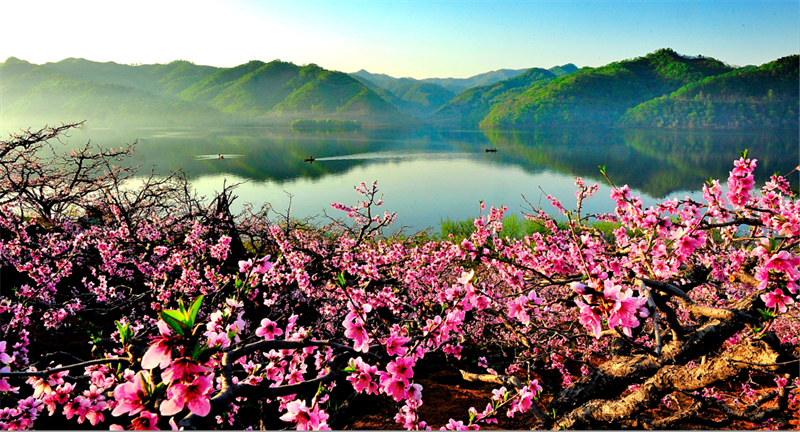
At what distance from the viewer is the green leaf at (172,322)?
50.8 inches

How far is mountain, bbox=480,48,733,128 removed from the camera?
12169 centimetres

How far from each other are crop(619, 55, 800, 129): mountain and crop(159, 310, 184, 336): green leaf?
132 metres

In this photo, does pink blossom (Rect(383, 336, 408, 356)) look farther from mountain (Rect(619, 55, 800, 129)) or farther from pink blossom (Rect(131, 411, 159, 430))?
mountain (Rect(619, 55, 800, 129))

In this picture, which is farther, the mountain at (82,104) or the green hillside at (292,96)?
the green hillside at (292,96)

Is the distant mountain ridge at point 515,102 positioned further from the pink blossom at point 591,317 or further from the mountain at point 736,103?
the pink blossom at point 591,317

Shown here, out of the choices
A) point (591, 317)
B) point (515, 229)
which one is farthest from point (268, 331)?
point (515, 229)

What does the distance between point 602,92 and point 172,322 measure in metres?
152

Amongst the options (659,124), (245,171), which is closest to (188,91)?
(245,171)

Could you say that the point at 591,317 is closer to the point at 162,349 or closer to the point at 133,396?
the point at 162,349

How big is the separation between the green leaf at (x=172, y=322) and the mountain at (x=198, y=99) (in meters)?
144

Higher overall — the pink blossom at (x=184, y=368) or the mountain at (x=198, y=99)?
the mountain at (x=198, y=99)

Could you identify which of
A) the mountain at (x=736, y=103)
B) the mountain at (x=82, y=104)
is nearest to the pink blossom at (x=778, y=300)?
the mountain at (x=736, y=103)

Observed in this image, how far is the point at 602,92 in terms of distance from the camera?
12812cm

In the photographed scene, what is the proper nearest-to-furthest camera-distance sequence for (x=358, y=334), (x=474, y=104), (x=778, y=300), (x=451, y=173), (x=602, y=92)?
1. (x=358, y=334)
2. (x=778, y=300)
3. (x=451, y=173)
4. (x=602, y=92)
5. (x=474, y=104)
